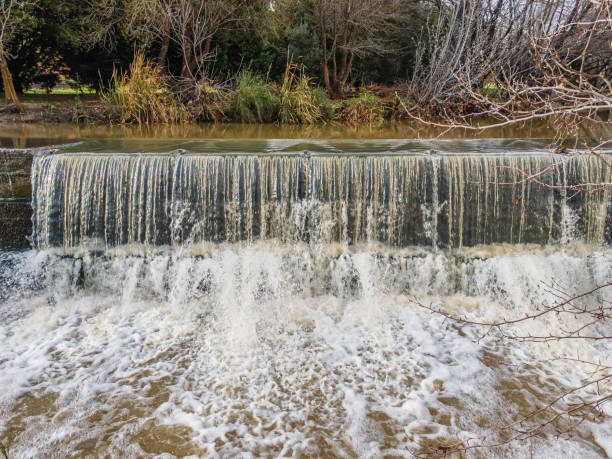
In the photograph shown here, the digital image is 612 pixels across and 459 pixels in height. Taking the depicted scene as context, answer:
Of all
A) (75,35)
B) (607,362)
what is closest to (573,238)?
(607,362)

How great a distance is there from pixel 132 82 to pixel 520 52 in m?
8.73

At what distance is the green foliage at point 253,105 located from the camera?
34.0 ft

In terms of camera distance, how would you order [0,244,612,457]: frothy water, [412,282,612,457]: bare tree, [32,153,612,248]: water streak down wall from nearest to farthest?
Result: [412,282,612,457]: bare tree → [0,244,612,457]: frothy water → [32,153,612,248]: water streak down wall

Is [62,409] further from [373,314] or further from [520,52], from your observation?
[520,52]

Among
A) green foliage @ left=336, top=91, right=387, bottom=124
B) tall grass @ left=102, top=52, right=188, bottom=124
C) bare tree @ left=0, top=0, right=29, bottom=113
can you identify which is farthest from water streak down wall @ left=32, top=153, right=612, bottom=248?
bare tree @ left=0, top=0, right=29, bottom=113

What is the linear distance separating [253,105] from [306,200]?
598cm

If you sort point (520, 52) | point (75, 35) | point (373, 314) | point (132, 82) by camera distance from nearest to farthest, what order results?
1. point (373, 314)
2. point (132, 82)
3. point (520, 52)
4. point (75, 35)

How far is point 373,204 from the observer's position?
203 inches

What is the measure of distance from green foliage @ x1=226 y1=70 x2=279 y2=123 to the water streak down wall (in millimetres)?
5454

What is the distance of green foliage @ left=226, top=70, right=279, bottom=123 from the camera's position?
1037cm

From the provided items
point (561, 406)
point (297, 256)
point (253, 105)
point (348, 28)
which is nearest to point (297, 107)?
point (253, 105)

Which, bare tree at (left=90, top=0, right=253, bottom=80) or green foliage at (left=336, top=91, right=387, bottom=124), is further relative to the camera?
green foliage at (left=336, top=91, right=387, bottom=124)

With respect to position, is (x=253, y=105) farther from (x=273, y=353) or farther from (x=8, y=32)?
(x=273, y=353)

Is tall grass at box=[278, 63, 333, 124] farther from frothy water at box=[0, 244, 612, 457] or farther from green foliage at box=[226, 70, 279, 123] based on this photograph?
frothy water at box=[0, 244, 612, 457]
